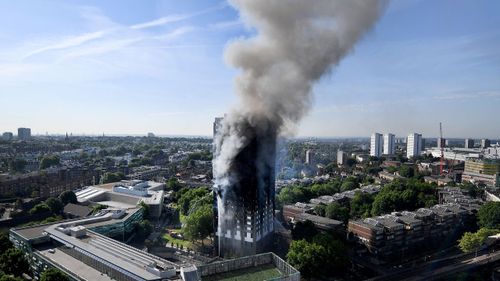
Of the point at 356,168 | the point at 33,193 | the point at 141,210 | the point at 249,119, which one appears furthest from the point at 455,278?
the point at 356,168

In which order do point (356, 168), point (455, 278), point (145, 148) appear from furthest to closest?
point (145, 148)
point (356, 168)
point (455, 278)

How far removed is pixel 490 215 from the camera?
34438mm

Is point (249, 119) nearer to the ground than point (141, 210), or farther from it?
farther from it

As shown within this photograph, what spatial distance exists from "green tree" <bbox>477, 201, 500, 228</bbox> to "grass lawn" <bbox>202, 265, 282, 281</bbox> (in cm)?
2616

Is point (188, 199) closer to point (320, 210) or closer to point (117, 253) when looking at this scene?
point (320, 210)

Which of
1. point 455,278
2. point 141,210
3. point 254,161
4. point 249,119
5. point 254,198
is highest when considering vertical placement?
point 249,119

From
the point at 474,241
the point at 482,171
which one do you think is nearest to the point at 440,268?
the point at 474,241

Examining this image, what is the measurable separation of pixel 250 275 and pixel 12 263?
13292 millimetres

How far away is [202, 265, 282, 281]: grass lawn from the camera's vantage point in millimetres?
16459

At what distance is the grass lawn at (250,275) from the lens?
1646 centimetres

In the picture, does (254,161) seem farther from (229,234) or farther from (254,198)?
(229,234)

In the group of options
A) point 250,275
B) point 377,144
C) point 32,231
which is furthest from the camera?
point 377,144

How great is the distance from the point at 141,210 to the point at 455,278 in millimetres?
25966

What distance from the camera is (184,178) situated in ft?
210
